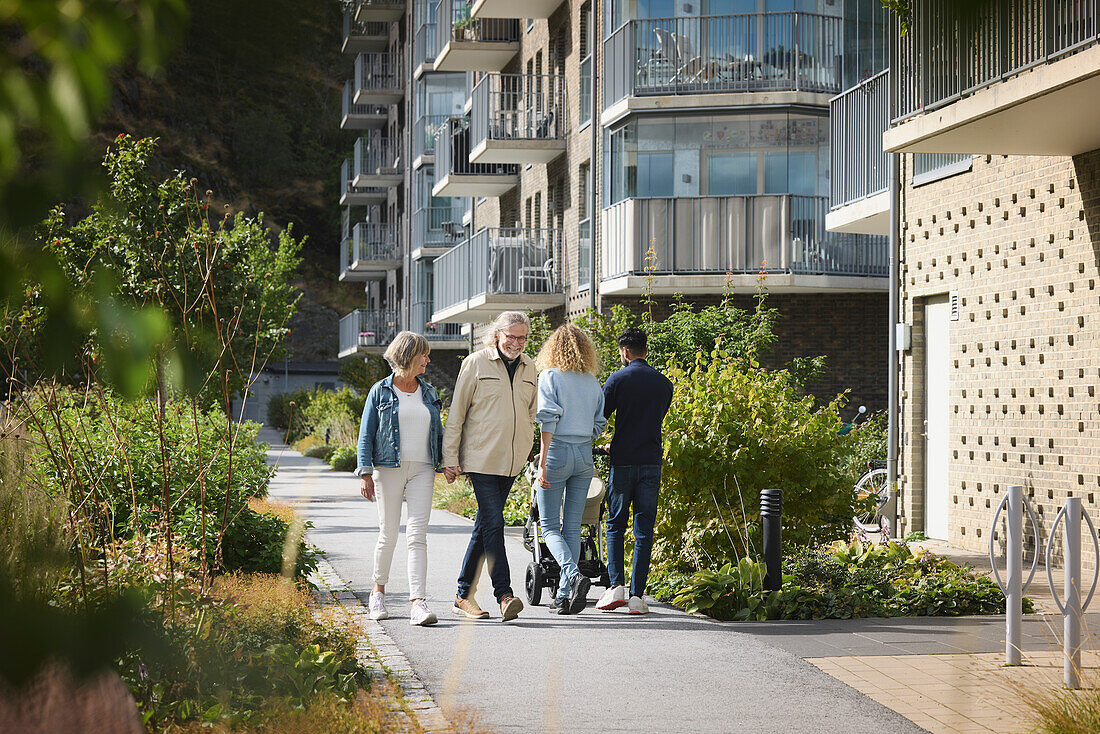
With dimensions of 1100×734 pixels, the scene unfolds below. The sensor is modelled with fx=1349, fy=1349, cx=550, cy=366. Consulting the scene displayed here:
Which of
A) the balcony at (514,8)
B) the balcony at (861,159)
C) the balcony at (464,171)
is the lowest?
the balcony at (861,159)

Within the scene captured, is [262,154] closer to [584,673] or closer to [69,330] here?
[69,330]

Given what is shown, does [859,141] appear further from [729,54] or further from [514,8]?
[514,8]

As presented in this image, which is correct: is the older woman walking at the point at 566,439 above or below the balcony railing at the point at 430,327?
below

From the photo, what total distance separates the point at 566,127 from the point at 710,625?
19859mm

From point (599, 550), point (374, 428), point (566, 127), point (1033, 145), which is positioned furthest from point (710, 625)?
point (566, 127)

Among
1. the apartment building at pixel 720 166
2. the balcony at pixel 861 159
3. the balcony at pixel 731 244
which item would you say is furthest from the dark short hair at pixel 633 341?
the balcony at pixel 731 244

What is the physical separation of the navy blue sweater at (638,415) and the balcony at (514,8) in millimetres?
19411

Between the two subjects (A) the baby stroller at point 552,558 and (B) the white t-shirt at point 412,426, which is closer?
(B) the white t-shirt at point 412,426

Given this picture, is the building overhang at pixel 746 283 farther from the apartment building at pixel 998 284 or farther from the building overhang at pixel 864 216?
the apartment building at pixel 998 284

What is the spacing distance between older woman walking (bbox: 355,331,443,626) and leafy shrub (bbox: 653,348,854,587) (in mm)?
2082

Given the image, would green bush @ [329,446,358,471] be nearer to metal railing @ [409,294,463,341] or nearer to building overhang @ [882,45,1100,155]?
metal railing @ [409,294,463,341]

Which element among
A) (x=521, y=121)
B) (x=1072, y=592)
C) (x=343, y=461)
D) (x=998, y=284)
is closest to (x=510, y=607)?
(x=1072, y=592)

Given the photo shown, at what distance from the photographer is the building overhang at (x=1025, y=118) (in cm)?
965

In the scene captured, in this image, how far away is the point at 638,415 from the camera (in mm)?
8859
